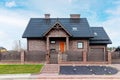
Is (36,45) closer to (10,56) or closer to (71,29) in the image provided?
(10,56)

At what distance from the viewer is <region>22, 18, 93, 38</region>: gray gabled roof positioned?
46906mm

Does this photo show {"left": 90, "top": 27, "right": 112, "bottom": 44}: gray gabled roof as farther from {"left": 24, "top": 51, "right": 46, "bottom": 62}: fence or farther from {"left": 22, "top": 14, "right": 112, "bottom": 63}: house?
{"left": 24, "top": 51, "right": 46, "bottom": 62}: fence

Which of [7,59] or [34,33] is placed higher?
[34,33]

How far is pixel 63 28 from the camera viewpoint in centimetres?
4459

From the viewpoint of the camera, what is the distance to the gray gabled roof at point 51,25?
4691 cm

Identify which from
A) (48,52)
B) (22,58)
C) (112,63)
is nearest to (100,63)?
(112,63)

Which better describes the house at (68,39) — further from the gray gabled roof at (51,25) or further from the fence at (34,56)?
the fence at (34,56)

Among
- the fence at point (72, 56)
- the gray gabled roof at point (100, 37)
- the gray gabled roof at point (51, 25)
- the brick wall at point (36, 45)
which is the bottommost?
the fence at point (72, 56)

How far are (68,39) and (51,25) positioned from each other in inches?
132

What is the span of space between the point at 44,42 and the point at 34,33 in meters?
1.99

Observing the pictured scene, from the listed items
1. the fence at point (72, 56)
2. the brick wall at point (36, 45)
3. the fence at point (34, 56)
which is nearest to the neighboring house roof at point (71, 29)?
the brick wall at point (36, 45)

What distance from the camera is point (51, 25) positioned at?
4662 centimetres

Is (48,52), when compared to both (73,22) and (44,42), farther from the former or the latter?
(73,22)

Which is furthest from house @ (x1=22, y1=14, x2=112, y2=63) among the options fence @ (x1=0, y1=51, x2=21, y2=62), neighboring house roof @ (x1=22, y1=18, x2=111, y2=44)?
fence @ (x1=0, y1=51, x2=21, y2=62)
